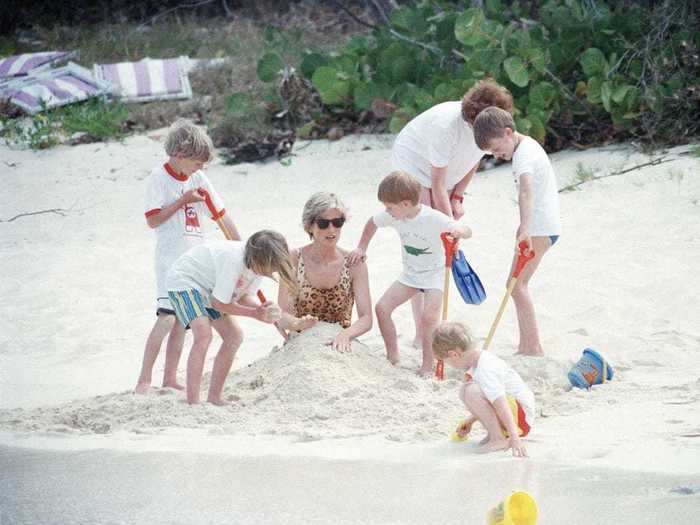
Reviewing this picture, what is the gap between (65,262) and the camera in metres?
7.95

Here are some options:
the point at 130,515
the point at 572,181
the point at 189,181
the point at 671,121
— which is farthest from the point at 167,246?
the point at 671,121

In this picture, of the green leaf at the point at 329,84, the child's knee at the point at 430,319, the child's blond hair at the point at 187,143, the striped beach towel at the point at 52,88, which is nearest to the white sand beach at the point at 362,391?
the child's knee at the point at 430,319

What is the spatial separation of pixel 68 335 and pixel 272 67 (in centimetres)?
423

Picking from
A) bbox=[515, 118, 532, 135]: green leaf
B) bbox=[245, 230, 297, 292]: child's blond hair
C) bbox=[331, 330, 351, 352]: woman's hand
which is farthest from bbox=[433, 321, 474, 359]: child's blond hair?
bbox=[515, 118, 532, 135]: green leaf

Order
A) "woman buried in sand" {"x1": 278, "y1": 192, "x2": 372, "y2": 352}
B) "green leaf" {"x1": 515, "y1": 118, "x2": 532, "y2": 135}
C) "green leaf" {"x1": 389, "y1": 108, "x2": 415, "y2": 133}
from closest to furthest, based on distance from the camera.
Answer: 1. "woman buried in sand" {"x1": 278, "y1": 192, "x2": 372, "y2": 352}
2. "green leaf" {"x1": 515, "y1": 118, "x2": 532, "y2": 135}
3. "green leaf" {"x1": 389, "y1": 108, "x2": 415, "y2": 133}

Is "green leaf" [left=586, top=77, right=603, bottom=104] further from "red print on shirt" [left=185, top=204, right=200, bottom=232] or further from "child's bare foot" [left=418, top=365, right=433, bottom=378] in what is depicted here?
"red print on shirt" [left=185, top=204, right=200, bottom=232]

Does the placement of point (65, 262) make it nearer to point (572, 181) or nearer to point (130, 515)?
point (572, 181)

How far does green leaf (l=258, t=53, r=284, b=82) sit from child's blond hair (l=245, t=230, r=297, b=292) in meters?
5.56

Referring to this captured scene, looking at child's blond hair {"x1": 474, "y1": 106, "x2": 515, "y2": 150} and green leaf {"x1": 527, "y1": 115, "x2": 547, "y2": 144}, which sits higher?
child's blond hair {"x1": 474, "y1": 106, "x2": 515, "y2": 150}

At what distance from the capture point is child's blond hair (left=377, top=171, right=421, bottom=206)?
5.31 metres

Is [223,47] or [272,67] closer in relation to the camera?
[272,67]

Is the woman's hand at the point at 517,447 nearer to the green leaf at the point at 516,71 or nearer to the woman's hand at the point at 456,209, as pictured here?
the woman's hand at the point at 456,209

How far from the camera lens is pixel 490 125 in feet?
17.4

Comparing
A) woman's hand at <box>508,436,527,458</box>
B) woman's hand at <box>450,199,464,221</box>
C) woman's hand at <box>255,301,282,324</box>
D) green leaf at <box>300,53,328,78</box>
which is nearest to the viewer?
woman's hand at <box>508,436,527,458</box>
